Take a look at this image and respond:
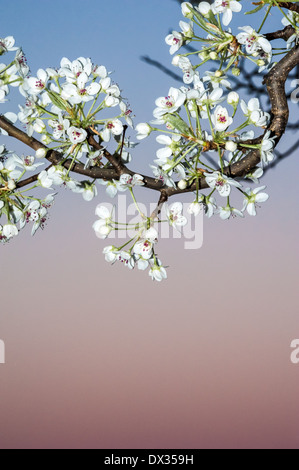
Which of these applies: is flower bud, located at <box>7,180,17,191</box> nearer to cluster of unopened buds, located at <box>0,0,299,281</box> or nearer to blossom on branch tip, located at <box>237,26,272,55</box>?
cluster of unopened buds, located at <box>0,0,299,281</box>

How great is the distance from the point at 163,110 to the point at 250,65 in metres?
0.59

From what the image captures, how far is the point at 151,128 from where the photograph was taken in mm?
915

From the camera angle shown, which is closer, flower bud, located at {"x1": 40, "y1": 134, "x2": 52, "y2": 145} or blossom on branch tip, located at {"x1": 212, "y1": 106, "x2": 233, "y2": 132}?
blossom on branch tip, located at {"x1": 212, "y1": 106, "x2": 233, "y2": 132}

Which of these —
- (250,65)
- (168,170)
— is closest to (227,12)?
(168,170)

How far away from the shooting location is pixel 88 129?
0.89m

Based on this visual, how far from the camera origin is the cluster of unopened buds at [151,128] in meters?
0.85

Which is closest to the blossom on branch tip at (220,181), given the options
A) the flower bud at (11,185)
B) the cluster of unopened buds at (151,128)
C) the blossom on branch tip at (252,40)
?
the cluster of unopened buds at (151,128)

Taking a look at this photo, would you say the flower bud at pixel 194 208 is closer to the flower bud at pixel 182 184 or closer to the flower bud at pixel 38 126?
the flower bud at pixel 182 184

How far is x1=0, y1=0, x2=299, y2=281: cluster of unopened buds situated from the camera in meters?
0.85

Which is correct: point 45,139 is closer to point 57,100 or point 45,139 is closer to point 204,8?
point 57,100

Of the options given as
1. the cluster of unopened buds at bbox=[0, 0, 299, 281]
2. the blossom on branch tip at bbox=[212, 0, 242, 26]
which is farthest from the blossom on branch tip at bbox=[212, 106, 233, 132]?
the blossom on branch tip at bbox=[212, 0, 242, 26]
